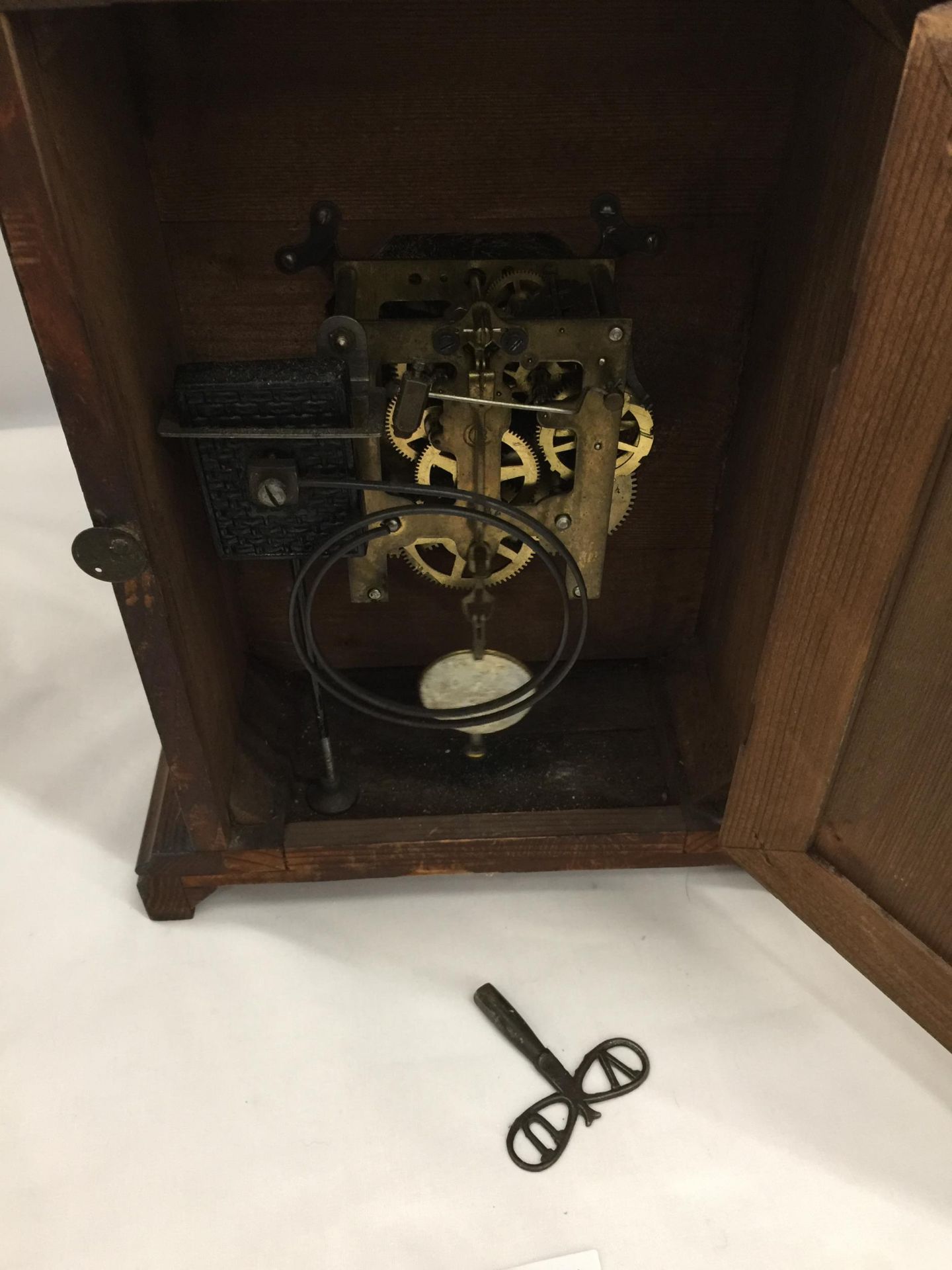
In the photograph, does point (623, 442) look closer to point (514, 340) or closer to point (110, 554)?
point (514, 340)

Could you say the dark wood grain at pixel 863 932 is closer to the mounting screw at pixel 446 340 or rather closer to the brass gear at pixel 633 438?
the brass gear at pixel 633 438

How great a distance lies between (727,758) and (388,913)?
16.8 inches

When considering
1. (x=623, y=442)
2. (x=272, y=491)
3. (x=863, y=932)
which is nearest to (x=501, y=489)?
(x=623, y=442)

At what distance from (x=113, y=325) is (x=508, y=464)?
0.39m

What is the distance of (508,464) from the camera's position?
110 centimetres

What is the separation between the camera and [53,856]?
135cm

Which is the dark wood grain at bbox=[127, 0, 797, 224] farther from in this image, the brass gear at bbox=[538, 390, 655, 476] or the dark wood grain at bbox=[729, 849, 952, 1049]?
the dark wood grain at bbox=[729, 849, 952, 1049]

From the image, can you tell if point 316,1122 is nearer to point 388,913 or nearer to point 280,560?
point 388,913

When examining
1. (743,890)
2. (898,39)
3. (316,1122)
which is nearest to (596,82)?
(898,39)

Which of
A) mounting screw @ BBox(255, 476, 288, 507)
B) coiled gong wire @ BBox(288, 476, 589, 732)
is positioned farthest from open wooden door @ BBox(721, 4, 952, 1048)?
mounting screw @ BBox(255, 476, 288, 507)

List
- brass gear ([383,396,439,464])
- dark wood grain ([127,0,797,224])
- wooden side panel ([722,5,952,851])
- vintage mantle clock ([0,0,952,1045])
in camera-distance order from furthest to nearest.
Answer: brass gear ([383,396,439,464]), dark wood grain ([127,0,797,224]), vintage mantle clock ([0,0,952,1045]), wooden side panel ([722,5,952,851])

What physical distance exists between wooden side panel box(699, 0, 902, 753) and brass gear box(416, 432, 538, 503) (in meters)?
0.24

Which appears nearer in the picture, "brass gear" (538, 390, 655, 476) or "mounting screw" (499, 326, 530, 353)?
"mounting screw" (499, 326, 530, 353)

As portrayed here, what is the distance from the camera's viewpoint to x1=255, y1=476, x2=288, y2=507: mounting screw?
99 cm
